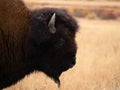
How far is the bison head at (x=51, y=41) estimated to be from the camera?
25.5 ft

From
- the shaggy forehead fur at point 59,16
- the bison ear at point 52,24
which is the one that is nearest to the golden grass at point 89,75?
the shaggy forehead fur at point 59,16

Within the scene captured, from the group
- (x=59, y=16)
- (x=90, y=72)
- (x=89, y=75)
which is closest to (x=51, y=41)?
(x=59, y=16)

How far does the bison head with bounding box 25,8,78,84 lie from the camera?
7.77m

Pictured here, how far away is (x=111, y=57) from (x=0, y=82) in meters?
6.72

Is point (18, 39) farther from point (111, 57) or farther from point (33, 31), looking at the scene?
point (111, 57)

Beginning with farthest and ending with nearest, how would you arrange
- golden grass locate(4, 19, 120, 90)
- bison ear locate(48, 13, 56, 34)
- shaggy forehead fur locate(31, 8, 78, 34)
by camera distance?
golden grass locate(4, 19, 120, 90), shaggy forehead fur locate(31, 8, 78, 34), bison ear locate(48, 13, 56, 34)

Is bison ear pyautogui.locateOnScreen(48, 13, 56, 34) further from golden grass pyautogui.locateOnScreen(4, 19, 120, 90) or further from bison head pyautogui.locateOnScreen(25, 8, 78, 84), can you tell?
golden grass pyautogui.locateOnScreen(4, 19, 120, 90)

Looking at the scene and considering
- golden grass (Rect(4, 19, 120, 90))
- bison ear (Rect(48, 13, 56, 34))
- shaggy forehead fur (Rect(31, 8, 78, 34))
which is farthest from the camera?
golden grass (Rect(4, 19, 120, 90))

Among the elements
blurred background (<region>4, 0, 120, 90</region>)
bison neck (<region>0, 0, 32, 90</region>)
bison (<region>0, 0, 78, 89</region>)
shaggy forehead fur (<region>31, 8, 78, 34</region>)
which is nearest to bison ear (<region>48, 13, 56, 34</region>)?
bison (<region>0, 0, 78, 89</region>)

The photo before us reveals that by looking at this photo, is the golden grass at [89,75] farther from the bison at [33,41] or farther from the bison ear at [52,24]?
the bison ear at [52,24]

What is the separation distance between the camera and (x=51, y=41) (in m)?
7.92

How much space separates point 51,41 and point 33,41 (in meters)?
0.33

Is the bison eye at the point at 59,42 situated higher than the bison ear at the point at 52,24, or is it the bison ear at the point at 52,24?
the bison ear at the point at 52,24

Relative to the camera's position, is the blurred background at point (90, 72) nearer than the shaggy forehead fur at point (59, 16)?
No
